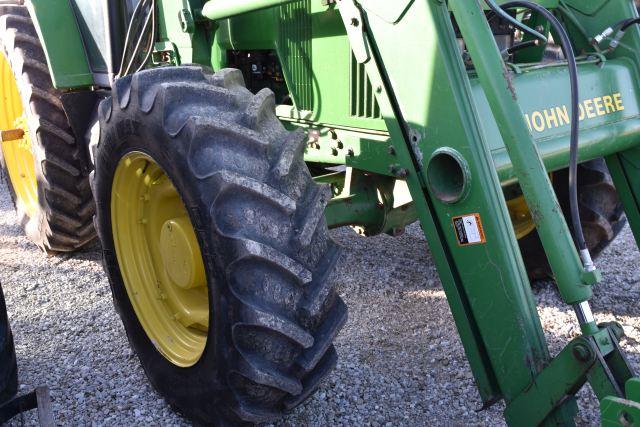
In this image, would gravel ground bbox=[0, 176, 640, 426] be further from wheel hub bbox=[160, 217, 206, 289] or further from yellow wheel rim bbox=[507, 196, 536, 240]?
wheel hub bbox=[160, 217, 206, 289]

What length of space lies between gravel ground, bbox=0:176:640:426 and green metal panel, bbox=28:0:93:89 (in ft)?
4.02

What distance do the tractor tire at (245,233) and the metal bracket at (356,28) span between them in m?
0.33

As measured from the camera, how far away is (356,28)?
80.9 inches

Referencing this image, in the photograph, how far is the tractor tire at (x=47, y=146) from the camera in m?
3.68

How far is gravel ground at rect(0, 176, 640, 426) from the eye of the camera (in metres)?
2.60

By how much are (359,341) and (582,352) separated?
1.53 m

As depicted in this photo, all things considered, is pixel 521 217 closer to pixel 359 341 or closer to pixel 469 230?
pixel 359 341

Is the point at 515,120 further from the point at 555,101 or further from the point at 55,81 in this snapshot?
the point at 55,81

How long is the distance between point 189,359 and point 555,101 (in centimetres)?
172

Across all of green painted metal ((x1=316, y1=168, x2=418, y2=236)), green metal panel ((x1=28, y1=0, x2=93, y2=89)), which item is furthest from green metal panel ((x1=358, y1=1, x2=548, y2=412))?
green metal panel ((x1=28, y1=0, x2=93, y2=89))

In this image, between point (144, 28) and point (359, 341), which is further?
Answer: point (359, 341)

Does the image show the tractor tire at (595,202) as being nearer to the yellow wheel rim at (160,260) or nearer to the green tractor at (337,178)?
the green tractor at (337,178)

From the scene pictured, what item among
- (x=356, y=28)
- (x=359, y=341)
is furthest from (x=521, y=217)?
(x=356, y=28)

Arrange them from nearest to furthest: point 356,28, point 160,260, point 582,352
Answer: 1. point 582,352
2. point 356,28
3. point 160,260
